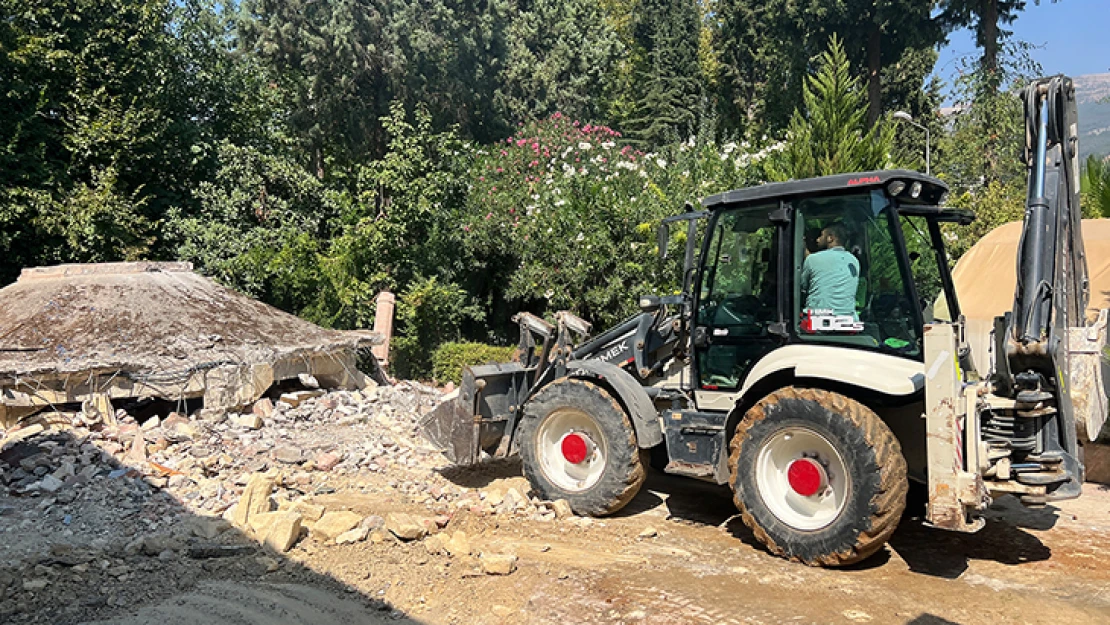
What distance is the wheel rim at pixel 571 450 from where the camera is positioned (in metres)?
6.66

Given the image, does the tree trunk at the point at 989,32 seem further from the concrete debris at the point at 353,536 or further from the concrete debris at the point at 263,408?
the concrete debris at the point at 353,536

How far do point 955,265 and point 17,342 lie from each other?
44.4 feet

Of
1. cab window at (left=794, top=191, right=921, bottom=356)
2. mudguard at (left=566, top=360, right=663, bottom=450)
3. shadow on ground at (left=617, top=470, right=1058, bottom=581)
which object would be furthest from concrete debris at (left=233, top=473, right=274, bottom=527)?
cab window at (left=794, top=191, right=921, bottom=356)

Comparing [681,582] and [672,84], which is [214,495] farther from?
[672,84]

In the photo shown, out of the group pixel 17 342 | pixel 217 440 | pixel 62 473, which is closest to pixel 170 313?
pixel 17 342

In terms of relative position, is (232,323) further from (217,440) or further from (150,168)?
(150,168)

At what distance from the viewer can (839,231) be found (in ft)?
18.4

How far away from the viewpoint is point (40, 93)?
50.2 feet

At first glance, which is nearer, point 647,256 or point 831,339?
point 831,339

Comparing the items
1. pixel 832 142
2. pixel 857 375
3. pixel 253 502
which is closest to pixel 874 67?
pixel 832 142

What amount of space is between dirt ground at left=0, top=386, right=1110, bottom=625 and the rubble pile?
0.03m

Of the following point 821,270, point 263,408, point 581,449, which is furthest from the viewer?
point 263,408

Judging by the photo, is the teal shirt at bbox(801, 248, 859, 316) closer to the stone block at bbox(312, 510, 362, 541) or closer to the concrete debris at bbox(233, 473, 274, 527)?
the stone block at bbox(312, 510, 362, 541)

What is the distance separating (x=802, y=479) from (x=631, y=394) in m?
1.54
